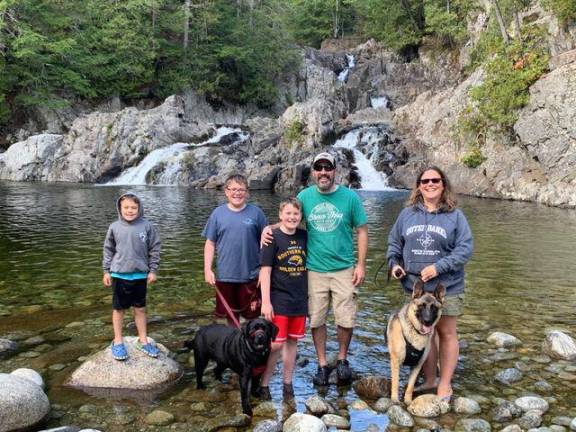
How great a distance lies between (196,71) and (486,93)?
99.6ft

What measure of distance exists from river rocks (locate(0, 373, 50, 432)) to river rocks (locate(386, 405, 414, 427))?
3.31 metres

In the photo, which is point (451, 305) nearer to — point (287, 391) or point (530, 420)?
point (530, 420)

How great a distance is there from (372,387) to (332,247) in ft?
5.09

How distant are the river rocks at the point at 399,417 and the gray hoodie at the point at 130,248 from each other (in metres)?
2.97

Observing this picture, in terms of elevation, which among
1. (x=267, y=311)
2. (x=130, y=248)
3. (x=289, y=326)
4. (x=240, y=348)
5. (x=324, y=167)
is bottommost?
(x=240, y=348)

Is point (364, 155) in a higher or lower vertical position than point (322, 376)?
higher

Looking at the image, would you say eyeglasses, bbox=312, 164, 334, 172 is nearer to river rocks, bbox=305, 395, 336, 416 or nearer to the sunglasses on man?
the sunglasses on man

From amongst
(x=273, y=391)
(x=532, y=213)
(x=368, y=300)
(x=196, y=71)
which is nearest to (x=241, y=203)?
(x=273, y=391)

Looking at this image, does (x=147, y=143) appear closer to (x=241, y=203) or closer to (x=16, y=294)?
(x=16, y=294)

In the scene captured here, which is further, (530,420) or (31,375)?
(31,375)

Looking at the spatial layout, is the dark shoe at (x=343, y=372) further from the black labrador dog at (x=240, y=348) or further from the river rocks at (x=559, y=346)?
the river rocks at (x=559, y=346)

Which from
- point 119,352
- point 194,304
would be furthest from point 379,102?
point 119,352

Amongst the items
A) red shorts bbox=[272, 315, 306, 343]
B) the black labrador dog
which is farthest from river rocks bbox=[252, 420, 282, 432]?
red shorts bbox=[272, 315, 306, 343]

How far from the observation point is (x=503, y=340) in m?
7.06
